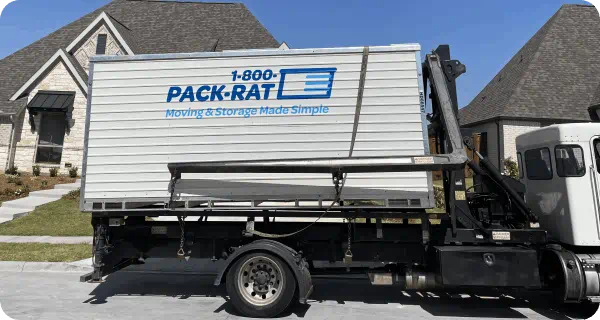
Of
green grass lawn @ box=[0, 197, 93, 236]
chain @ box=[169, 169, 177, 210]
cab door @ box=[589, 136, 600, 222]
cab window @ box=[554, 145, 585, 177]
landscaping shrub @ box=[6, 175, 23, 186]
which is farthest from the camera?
landscaping shrub @ box=[6, 175, 23, 186]

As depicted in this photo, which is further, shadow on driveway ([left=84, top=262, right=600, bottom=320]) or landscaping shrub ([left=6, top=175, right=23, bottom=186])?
landscaping shrub ([left=6, top=175, right=23, bottom=186])

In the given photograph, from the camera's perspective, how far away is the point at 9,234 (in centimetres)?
1186

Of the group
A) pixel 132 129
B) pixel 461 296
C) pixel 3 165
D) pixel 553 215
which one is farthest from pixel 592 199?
pixel 3 165

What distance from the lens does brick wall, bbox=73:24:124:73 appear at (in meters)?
21.7

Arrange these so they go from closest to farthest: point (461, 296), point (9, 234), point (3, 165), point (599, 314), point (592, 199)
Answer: point (592, 199), point (599, 314), point (461, 296), point (9, 234), point (3, 165)

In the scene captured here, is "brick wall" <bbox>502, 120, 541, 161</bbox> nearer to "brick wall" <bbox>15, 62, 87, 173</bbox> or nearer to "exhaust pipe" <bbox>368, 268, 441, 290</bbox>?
"exhaust pipe" <bbox>368, 268, 441, 290</bbox>

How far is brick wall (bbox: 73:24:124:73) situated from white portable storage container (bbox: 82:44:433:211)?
1768 cm

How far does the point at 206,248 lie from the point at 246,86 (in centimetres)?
270

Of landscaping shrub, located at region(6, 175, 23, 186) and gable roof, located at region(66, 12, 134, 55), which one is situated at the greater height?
gable roof, located at region(66, 12, 134, 55)

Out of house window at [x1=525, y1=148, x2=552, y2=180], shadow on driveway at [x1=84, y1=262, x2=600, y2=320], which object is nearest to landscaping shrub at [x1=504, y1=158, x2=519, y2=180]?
shadow on driveway at [x1=84, y1=262, x2=600, y2=320]

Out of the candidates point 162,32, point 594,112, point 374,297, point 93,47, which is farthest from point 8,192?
point 594,112

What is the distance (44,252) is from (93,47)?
51.4 feet

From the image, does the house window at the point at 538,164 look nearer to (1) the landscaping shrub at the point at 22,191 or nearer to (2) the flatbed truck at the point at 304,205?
(2) the flatbed truck at the point at 304,205

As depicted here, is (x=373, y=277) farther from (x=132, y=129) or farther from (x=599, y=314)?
(x=132, y=129)
